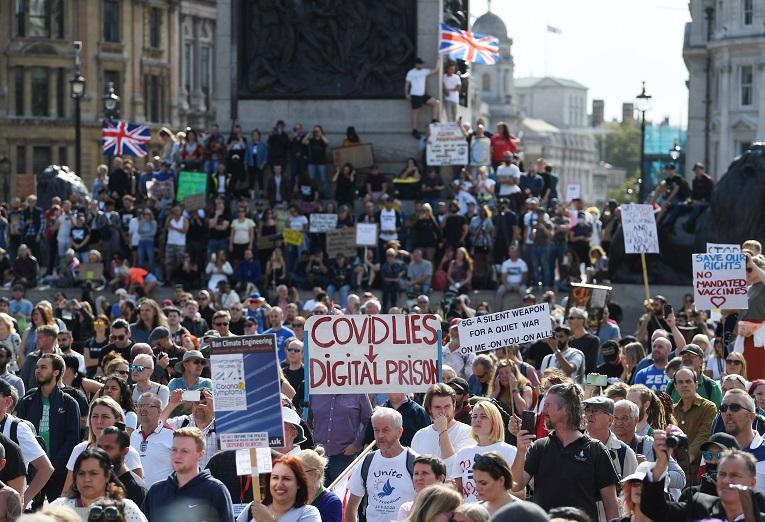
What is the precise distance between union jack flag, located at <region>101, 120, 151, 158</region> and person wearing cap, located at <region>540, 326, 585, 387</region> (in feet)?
87.0

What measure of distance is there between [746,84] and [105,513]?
82.3 m

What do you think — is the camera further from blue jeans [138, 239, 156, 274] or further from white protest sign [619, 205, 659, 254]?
blue jeans [138, 239, 156, 274]

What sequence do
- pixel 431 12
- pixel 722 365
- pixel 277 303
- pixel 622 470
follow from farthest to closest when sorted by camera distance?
pixel 431 12
pixel 277 303
pixel 722 365
pixel 622 470

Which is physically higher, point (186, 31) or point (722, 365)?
point (186, 31)

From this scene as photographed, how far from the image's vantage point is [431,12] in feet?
106

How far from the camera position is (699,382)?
15.0 metres

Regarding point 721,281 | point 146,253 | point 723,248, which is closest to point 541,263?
point 146,253

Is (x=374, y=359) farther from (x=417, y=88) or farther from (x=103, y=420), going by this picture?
(x=417, y=88)

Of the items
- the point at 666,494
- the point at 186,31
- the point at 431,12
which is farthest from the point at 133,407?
the point at 186,31

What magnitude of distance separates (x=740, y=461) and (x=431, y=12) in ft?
76.3

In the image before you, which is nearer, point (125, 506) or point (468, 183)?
point (125, 506)

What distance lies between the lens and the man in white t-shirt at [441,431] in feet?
41.9

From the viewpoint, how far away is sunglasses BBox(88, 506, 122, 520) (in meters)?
9.48

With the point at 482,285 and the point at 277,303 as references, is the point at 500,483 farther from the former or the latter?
the point at 482,285
